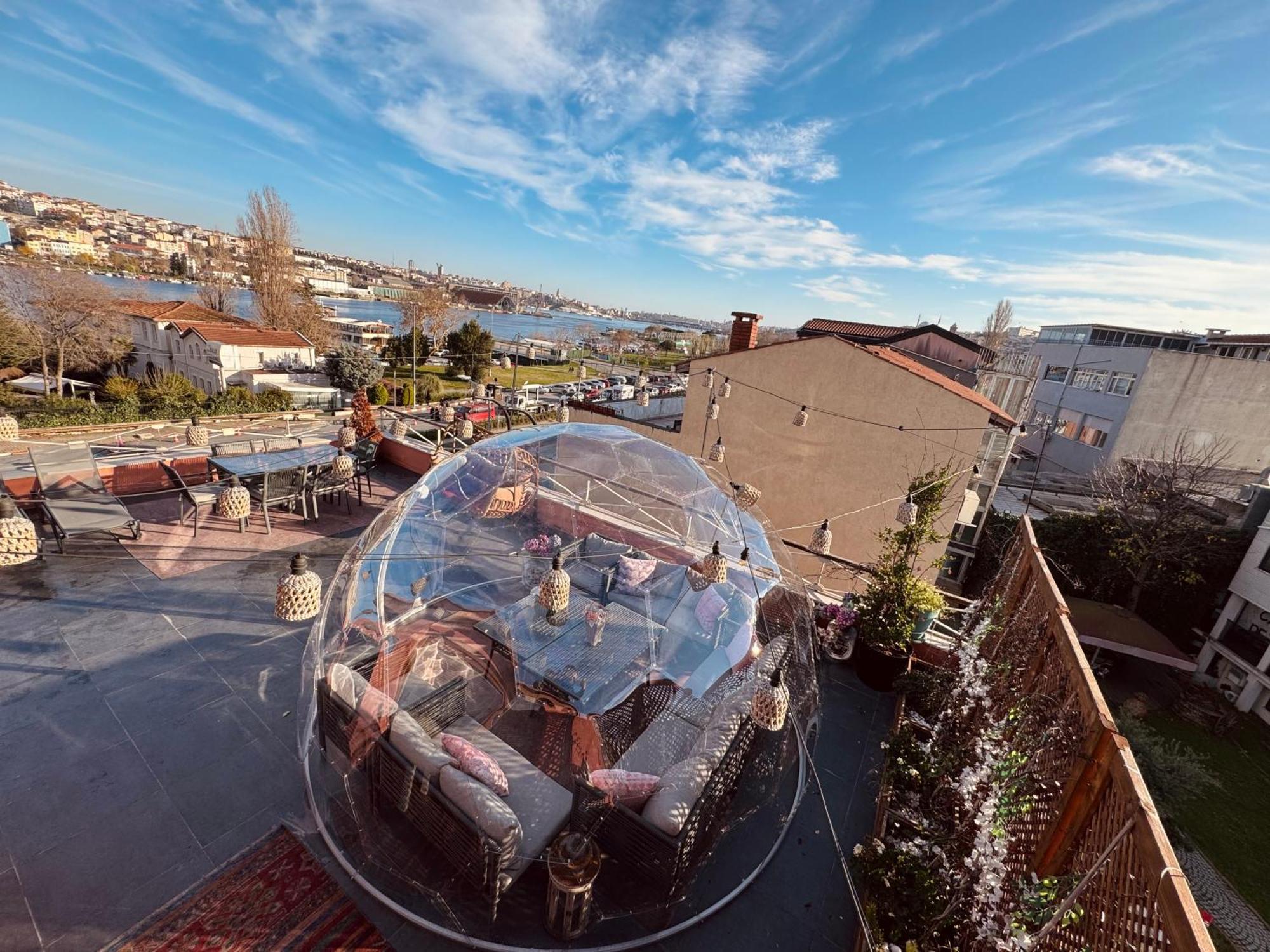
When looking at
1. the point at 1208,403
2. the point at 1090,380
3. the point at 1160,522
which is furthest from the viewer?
the point at 1090,380

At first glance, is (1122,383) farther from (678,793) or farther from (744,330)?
(678,793)

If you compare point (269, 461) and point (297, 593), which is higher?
point (297, 593)

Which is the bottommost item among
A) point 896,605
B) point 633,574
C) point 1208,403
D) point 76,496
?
point 76,496

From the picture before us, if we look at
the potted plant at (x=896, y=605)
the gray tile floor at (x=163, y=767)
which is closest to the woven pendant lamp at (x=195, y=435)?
the gray tile floor at (x=163, y=767)

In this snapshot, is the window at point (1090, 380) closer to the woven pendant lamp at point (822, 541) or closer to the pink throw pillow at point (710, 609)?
the woven pendant lamp at point (822, 541)

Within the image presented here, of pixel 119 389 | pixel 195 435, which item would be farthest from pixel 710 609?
pixel 119 389

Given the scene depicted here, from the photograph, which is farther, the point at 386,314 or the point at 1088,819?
the point at 386,314

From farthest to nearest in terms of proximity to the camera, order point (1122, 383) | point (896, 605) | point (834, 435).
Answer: point (1122, 383), point (834, 435), point (896, 605)

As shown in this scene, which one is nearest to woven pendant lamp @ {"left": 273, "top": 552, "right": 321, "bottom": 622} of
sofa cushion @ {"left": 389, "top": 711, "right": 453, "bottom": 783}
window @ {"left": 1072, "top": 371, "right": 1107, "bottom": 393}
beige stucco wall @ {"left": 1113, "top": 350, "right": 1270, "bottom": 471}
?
sofa cushion @ {"left": 389, "top": 711, "right": 453, "bottom": 783}
